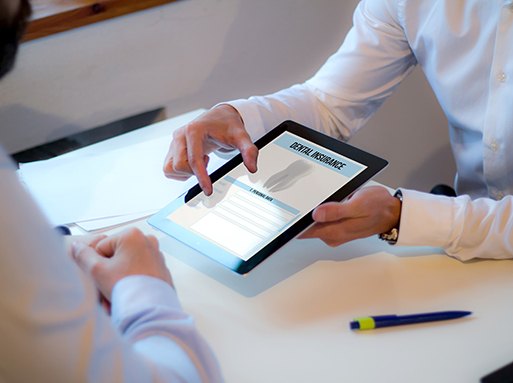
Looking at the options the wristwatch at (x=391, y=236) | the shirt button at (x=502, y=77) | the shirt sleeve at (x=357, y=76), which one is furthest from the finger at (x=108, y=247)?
the shirt button at (x=502, y=77)

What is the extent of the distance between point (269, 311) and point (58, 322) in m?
0.40

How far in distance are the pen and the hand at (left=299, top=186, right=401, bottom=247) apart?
0.15 metres

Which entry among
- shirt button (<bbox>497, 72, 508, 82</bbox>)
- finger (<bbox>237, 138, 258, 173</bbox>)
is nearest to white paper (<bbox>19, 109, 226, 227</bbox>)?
finger (<bbox>237, 138, 258, 173</bbox>)

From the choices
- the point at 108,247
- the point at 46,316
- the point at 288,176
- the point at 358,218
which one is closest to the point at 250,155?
the point at 288,176

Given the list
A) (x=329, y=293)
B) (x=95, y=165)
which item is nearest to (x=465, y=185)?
(x=329, y=293)

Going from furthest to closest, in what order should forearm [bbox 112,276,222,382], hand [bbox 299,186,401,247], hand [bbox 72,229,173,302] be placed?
hand [bbox 299,186,401,247] → hand [bbox 72,229,173,302] → forearm [bbox 112,276,222,382]

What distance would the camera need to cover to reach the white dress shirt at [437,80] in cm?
123

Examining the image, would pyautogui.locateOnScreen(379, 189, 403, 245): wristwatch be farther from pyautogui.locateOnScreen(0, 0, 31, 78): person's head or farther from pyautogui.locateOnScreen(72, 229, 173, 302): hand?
pyautogui.locateOnScreen(0, 0, 31, 78): person's head

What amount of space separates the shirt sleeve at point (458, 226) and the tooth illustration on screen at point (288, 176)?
152mm

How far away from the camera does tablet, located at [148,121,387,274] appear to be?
986mm

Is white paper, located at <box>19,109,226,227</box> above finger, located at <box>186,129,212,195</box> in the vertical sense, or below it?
below

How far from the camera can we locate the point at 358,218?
1040 mm

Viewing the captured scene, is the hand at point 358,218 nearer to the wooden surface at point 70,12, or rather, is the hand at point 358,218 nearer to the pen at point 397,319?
the pen at point 397,319

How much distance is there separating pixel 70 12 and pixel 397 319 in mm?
971
